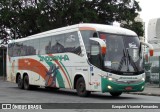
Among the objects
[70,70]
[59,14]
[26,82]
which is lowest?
[26,82]

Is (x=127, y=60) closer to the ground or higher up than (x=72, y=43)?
closer to the ground

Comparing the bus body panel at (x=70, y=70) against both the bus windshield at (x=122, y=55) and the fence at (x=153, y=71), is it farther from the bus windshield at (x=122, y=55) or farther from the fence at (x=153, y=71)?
the fence at (x=153, y=71)

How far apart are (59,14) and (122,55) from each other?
2676 cm

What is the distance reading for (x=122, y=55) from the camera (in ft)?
63.1

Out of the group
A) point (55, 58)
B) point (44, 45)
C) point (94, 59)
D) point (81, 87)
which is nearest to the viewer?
point (94, 59)

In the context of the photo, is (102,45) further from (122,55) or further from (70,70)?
(70,70)

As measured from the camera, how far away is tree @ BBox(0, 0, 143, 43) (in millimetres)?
45688

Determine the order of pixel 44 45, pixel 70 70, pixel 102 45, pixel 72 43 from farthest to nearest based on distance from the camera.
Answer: pixel 44 45, pixel 70 70, pixel 72 43, pixel 102 45

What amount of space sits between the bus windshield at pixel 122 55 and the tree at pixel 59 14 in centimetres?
2531

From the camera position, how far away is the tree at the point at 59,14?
45688mm

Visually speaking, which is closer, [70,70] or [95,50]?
[95,50]

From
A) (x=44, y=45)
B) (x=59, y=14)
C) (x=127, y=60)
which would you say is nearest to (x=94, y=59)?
(x=127, y=60)

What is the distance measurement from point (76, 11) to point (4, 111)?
3273 cm

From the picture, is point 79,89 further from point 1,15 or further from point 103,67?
point 1,15
